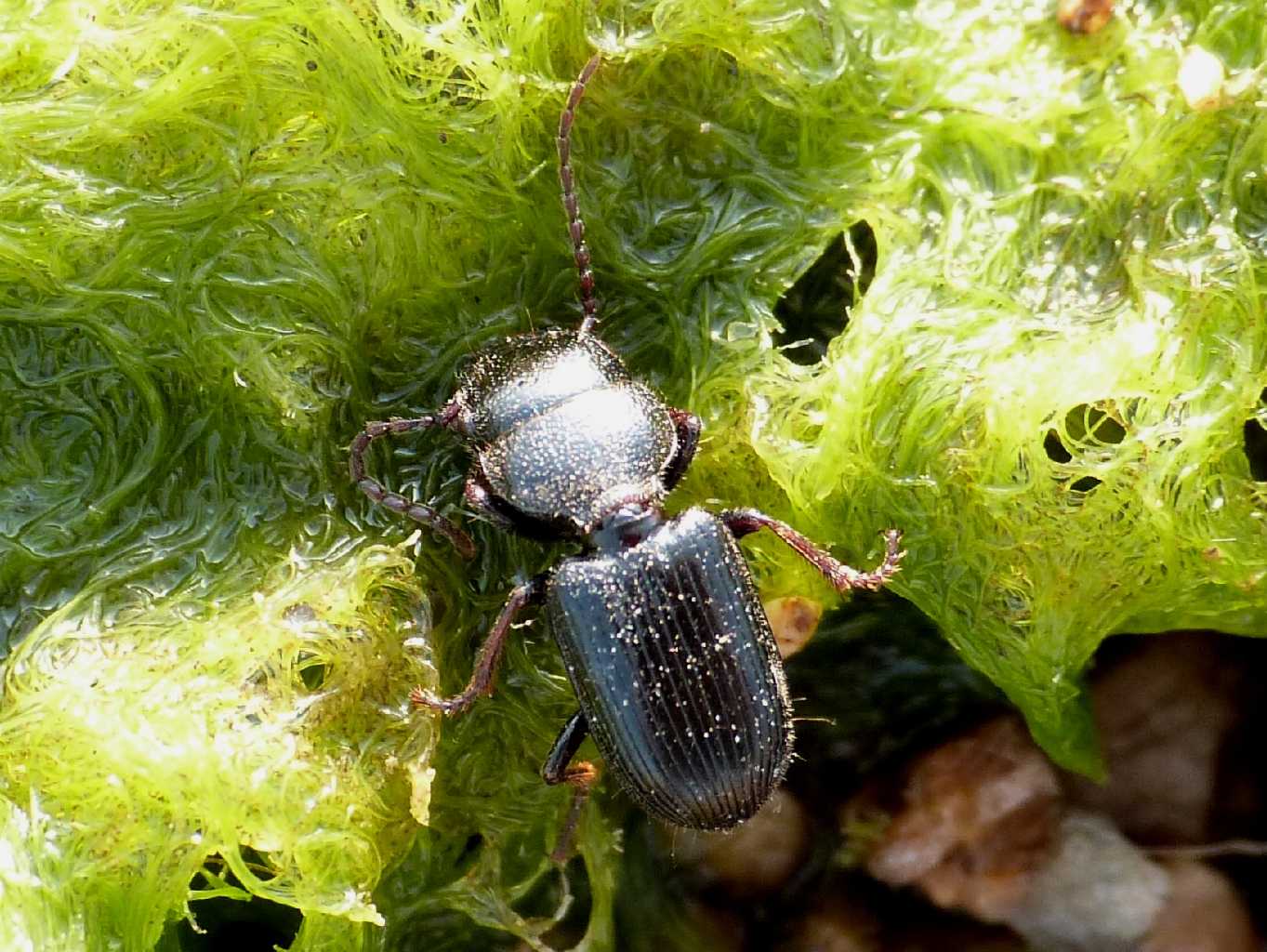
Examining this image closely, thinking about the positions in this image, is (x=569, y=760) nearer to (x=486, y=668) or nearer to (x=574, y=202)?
(x=486, y=668)

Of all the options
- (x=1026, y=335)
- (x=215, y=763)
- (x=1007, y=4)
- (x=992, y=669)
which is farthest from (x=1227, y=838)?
(x=215, y=763)

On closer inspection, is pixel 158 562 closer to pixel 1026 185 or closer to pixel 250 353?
pixel 250 353

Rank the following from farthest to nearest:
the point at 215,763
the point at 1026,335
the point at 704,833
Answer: the point at 704,833 → the point at 1026,335 → the point at 215,763

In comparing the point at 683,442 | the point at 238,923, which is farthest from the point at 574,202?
the point at 238,923

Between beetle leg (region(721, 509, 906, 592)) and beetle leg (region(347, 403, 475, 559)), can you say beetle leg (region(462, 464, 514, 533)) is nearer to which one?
beetle leg (region(347, 403, 475, 559))

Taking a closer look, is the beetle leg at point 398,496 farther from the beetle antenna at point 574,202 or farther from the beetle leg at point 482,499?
the beetle antenna at point 574,202

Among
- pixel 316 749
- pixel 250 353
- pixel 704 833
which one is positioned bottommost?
pixel 704 833
